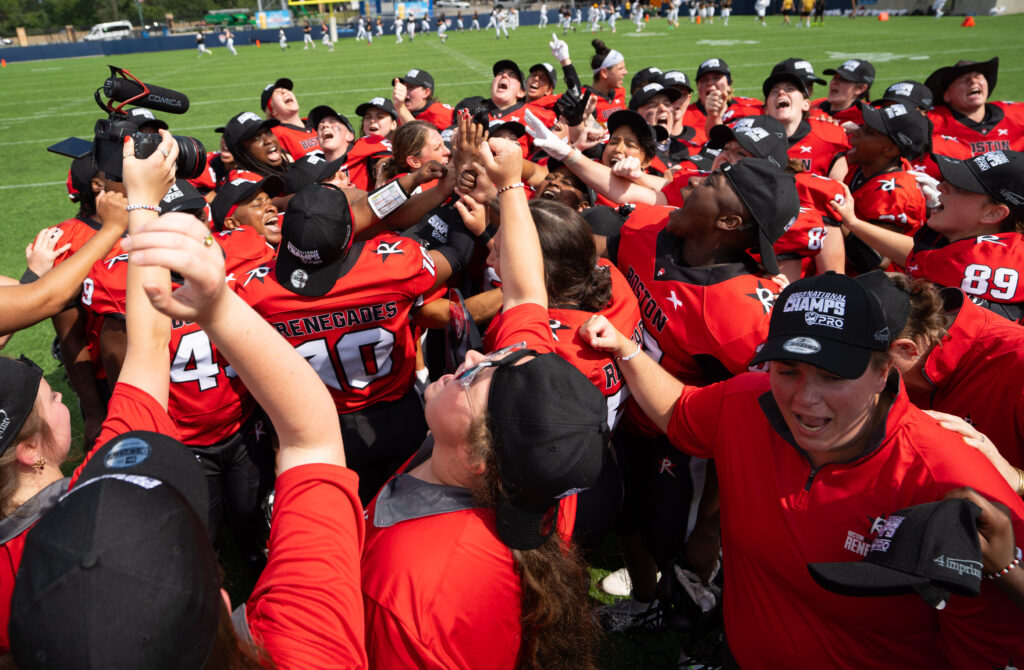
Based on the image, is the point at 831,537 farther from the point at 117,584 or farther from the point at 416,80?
the point at 416,80

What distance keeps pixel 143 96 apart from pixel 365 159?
3768 millimetres

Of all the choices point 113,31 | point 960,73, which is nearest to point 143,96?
point 960,73

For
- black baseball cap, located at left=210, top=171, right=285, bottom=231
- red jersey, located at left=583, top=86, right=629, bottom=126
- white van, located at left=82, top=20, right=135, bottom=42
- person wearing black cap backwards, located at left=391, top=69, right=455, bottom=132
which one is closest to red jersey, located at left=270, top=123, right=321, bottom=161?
person wearing black cap backwards, located at left=391, top=69, right=455, bottom=132

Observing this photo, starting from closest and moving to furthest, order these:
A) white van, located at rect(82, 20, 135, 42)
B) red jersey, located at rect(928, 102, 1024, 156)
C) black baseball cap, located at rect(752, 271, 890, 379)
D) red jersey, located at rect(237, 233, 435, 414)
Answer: black baseball cap, located at rect(752, 271, 890, 379) < red jersey, located at rect(237, 233, 435, 414) < red jersey, located at rect(928, 102, 1024, 156) < white van, located at rect(82, 20, 135, 42)

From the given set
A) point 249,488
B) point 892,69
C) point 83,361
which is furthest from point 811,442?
point 892,69

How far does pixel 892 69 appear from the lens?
19.3m

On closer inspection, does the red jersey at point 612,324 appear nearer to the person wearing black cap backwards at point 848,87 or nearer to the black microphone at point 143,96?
the black microphone at point 143,96

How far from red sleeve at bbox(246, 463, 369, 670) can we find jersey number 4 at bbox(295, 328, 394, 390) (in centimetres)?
154

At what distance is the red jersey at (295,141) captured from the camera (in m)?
7.79

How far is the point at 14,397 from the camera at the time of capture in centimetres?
171

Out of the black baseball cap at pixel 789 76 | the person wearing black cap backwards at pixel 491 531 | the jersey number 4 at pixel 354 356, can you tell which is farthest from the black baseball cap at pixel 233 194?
the black baseball cap at pixel 789 76

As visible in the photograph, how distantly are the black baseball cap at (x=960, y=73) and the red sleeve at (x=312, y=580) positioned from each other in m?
8.08

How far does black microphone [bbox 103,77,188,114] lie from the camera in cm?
269

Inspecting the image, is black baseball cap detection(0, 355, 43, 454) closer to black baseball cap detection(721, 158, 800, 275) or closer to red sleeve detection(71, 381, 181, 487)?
red sleeve detection(71, 381, 181, 487)
